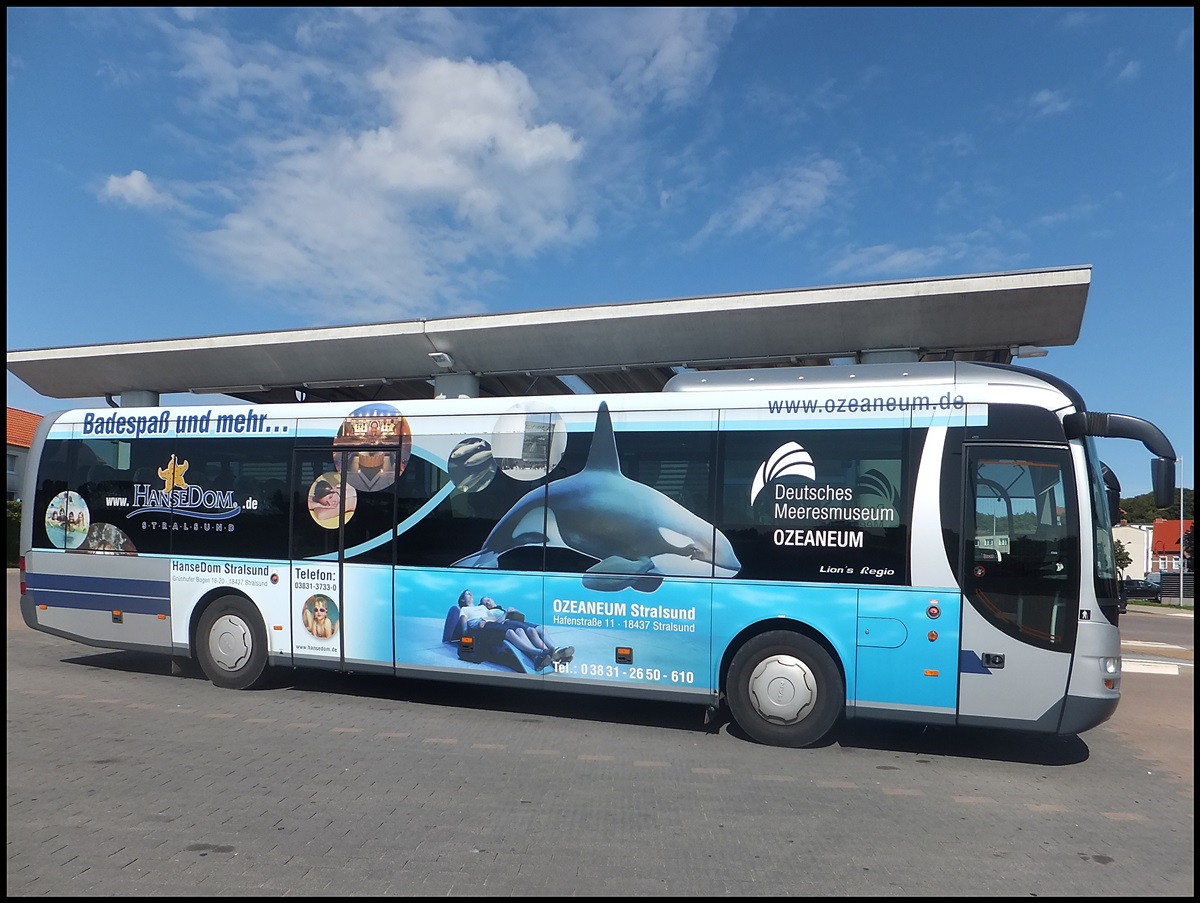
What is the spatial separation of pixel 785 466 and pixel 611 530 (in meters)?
1.68

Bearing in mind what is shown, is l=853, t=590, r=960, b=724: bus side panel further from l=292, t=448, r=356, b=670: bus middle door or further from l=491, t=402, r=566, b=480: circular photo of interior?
l=292, t=448, r=356, b=670: bus middle door

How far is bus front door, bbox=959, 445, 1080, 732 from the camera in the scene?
613 centimetres

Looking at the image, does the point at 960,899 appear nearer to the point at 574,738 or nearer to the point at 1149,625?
the point at 574,738

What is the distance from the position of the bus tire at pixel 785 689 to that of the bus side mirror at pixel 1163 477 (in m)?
2.88

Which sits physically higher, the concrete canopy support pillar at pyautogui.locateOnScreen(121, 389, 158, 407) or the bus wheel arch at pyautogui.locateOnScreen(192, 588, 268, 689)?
the concrete canopy support pillar at pyautogui.locateOnScreen(121, 389, 158, 407)

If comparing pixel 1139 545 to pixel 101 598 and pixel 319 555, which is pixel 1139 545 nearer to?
pixel 319 555

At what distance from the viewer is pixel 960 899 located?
3.83 metres

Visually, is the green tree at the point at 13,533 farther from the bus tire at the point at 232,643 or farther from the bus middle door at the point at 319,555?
the bus middle door at the point at 319,555

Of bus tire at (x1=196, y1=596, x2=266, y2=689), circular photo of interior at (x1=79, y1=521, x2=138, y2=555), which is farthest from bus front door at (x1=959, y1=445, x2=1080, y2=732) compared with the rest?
circular photo of interior at (x1=79, y1=521, x2=138, y2=555)

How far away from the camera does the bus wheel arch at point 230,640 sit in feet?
27.8

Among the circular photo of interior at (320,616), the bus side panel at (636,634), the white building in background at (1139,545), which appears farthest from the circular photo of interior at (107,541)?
the white building in background at (1139,545)

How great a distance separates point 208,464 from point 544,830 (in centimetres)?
615

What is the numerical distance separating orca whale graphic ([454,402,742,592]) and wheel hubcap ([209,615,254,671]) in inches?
113

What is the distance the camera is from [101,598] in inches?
355
